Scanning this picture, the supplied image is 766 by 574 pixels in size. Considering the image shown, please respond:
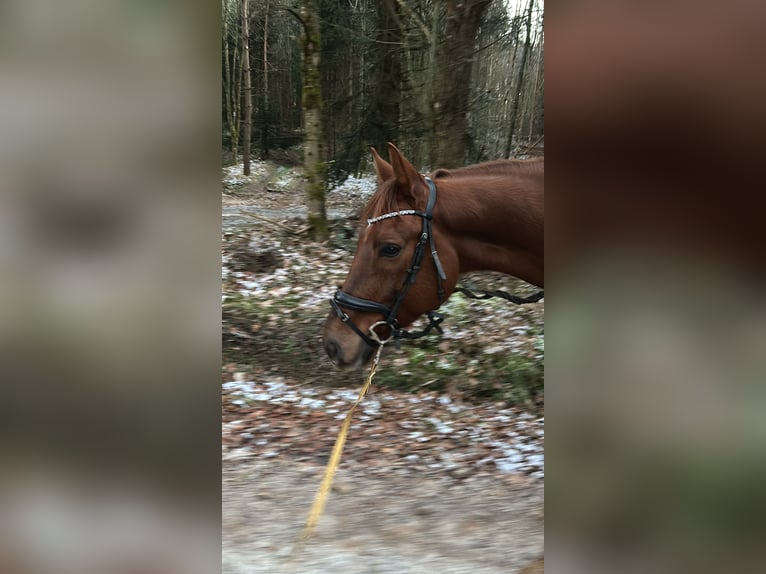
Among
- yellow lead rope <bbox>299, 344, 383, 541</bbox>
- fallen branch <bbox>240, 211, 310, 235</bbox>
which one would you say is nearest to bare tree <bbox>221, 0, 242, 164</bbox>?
fallen branch <bbox>240, 211, 310, 235</bbox>

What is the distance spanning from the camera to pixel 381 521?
3412mm

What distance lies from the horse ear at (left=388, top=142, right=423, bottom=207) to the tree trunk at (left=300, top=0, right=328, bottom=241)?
496 cm

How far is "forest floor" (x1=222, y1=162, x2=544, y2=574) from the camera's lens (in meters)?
3.05

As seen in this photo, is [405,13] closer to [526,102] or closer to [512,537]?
[526,102]

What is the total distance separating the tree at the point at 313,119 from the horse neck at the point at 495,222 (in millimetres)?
5036

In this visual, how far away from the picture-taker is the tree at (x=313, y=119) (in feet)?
25.2

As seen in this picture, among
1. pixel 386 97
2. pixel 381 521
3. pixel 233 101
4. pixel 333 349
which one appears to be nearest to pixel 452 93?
pixel 386 97

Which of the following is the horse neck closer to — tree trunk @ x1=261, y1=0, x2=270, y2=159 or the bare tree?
the bare tree

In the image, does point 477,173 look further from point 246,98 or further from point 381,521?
point 246,98

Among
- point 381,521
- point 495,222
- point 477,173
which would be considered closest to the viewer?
point 495,222

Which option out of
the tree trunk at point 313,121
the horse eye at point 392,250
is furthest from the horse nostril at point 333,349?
the tree trunk at point 313,121

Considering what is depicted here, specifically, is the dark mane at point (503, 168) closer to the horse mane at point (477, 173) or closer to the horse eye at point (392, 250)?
the horse mane at point (477, 173)

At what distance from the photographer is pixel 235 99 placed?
11703 mm

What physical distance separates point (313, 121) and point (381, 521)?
235 inches
